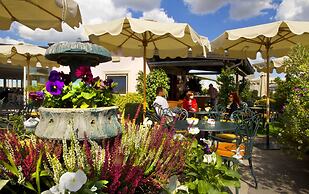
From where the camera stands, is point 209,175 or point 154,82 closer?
point 209,175

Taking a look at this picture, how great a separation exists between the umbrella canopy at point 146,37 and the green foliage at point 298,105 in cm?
176

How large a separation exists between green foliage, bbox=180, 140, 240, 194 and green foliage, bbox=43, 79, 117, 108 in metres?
1.16

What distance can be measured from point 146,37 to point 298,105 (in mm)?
4033

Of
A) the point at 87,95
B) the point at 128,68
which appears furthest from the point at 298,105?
the point at 128,68

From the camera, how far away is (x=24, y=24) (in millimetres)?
4418

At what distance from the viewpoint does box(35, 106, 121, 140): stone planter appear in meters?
2.41

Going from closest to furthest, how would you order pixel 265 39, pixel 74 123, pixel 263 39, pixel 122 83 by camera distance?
pixel 74 123, pixel 263 39, pixel 265 39, pixel 122 83

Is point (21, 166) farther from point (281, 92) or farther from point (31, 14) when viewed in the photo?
point (281, 92)

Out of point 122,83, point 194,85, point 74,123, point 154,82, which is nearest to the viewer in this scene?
point 74,123

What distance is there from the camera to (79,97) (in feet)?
8.37

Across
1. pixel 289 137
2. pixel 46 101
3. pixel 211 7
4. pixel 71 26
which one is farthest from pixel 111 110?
pixel 211 7

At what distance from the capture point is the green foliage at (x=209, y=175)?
93.2 inches

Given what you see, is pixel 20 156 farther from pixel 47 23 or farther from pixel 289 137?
pixel 289 137

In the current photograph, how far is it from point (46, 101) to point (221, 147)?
2.97m
